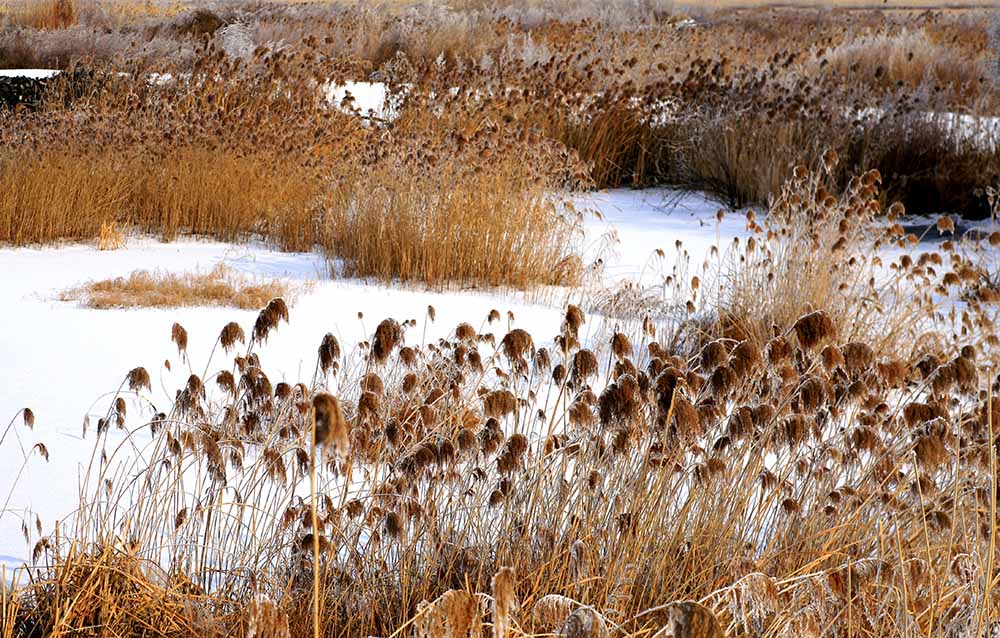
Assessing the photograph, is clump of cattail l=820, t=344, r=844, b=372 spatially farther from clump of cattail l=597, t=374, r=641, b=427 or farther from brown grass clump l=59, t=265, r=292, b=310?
brown grass clump l=59, t=265, r=292, b=310

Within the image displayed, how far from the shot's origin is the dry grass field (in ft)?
7.39

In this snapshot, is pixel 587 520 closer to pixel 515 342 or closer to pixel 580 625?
pixel 515 342

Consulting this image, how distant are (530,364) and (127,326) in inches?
74.1

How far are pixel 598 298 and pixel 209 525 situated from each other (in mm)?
3883

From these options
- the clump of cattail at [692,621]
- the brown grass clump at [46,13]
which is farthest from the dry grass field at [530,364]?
the brown grass clump at [46,13]

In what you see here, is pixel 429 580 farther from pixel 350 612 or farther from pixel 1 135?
pixel 1 135

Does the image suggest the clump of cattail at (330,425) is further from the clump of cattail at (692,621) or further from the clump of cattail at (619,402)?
the clump of cattail at (619,402)

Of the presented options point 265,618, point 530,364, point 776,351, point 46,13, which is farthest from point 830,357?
point 46,13

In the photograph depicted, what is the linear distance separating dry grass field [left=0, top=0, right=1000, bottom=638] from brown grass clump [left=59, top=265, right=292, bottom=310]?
0.08ft

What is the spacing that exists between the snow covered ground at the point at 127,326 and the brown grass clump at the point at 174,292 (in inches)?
4.0

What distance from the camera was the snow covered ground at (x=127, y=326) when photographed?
3501 millimetres

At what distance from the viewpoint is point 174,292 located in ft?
18.9

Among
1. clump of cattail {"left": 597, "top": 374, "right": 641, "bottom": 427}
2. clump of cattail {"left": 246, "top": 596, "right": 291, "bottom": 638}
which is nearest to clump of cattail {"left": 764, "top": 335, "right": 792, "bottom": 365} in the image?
clump of cattail {"left": 597, "top": 374, "right": 641, "bottom": 427}

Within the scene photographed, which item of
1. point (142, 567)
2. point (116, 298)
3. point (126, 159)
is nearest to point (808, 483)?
point (142, 567)
